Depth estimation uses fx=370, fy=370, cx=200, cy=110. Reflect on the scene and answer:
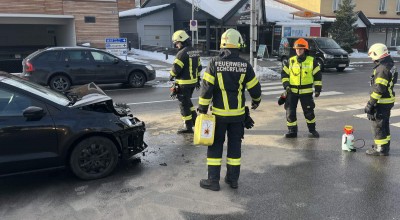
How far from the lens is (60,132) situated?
4520 mm

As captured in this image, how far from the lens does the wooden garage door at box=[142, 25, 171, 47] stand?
3284 cm

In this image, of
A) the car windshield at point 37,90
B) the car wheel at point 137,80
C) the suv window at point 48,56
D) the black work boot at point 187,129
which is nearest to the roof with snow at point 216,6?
the car wheel at point 137,80

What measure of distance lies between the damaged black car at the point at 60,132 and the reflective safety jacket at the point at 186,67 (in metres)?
1.94

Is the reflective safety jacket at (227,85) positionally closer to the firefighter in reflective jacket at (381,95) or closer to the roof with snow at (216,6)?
the firefighter in reflective jacket at (381,95)

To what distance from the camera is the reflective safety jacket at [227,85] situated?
14.3 feet

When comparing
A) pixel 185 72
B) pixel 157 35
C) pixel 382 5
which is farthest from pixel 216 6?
pixel 185 72

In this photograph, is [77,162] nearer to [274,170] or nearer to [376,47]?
[274,170]

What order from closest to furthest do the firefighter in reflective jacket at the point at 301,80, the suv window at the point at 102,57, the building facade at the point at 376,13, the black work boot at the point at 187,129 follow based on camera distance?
the firefighter in reflective jacket at the point at 301,80 < the black work boot at the point at 187,129 < the suv window at the point at 102,57 < the building facade at the point at 376,13

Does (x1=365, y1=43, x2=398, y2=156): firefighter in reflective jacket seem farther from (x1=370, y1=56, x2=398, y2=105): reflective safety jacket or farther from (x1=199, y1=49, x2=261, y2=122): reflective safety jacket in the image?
(x1=199, y1=49, x2=261, y2=122): reflective safety jacket

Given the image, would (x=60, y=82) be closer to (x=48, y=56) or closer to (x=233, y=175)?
(x=48, y=56)

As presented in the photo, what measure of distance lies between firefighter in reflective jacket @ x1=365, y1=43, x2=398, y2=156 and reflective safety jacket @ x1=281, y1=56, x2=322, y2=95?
1.07 meters

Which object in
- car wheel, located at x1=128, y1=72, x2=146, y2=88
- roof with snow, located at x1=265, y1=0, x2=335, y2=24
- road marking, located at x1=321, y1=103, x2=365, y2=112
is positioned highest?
roof with snow, located at x1=265, y1=0, x2=335, y2=24

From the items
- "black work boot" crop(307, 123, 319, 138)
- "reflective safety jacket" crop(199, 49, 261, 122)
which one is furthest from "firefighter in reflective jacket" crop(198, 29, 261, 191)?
"black work boot" crop(307, 123, 319, 138)

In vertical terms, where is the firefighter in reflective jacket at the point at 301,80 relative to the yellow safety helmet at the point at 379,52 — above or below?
below
